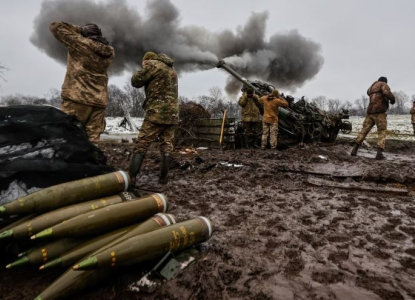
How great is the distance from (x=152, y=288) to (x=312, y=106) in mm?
9835

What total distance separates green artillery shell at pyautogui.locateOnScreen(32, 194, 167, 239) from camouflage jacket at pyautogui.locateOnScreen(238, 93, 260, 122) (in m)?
7.30

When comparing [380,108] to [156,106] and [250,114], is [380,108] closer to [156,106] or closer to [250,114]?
[250,114]

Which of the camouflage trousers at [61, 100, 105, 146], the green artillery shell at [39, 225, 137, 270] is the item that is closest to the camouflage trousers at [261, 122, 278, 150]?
the camouflage trousers at [61, 100, 105, 146]

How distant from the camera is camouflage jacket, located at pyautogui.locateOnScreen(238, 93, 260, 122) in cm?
912

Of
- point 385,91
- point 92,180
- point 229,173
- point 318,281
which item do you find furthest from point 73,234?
point 385,91

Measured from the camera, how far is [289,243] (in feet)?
7.57

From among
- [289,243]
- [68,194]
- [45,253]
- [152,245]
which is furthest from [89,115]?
[289,243]

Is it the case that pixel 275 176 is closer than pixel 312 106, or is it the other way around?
pixel 275 176

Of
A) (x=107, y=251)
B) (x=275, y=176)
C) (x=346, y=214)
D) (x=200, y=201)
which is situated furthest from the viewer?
(x=275, y=176)

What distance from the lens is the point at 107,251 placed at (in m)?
1.58

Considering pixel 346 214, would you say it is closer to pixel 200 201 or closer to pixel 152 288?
pixel 200 201

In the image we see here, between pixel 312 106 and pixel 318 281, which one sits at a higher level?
pixel 312 106

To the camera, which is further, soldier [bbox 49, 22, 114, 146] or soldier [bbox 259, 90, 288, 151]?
soldier [bbox 259, 90, 288, 151]

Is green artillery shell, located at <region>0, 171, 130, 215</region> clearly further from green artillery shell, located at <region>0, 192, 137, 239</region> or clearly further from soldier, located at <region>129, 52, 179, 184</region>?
soldier, located at <region>129, 52, 179, 184</region>
